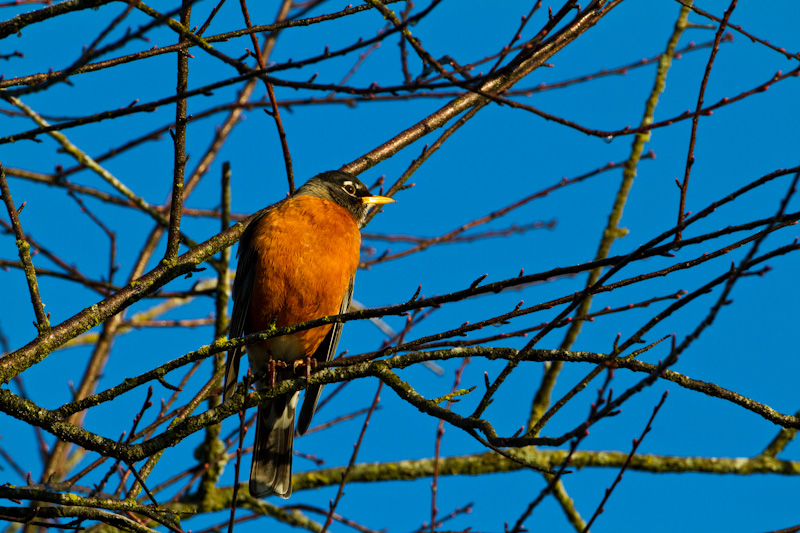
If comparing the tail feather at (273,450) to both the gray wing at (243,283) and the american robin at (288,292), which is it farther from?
the gray wing at (243,283)

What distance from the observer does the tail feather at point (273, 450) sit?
17.2 ft

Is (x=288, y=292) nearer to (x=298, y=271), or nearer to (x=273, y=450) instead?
(x=298, y=271)

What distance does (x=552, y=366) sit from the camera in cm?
604

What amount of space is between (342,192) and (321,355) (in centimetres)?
143

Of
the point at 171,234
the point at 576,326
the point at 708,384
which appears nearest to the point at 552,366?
the point at 576,326

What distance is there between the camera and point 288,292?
16.1 ft

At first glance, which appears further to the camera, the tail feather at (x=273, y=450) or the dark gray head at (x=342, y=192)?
the dark gray head at (x=342, y=192)

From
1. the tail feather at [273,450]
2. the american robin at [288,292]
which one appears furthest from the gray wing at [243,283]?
the tail feather at [273,450]

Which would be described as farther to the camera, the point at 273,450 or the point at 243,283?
the point at 273,450

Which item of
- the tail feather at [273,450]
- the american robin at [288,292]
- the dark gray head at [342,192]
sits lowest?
the tail feather at [273,450]

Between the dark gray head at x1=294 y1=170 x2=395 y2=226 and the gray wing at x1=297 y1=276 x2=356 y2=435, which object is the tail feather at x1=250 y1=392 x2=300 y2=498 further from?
A: the dark gray head at x1=294 y1=170 x2=395 y2=226

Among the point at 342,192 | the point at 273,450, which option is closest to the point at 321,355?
the point at 273,450

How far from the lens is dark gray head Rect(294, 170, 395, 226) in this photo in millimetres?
6016

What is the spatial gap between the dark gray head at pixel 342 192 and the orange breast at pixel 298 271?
2.30 ft
